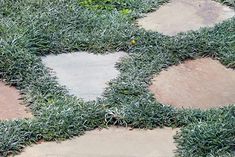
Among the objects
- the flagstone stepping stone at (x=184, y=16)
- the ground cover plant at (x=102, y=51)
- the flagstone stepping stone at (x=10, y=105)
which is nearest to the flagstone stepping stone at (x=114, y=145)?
the ground cover plant at (x=102, y=51)

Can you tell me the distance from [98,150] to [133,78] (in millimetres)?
883

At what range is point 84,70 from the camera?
457 cm

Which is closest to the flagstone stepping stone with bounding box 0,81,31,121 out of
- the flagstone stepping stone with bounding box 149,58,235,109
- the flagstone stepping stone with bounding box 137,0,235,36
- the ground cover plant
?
the ground cover plant

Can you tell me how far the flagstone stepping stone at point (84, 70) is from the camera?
14.2 ft

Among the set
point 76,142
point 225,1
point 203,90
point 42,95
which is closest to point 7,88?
point 42,95

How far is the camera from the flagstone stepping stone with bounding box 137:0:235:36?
532cm

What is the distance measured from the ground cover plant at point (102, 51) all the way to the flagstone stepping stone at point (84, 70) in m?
0.07

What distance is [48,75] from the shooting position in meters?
4.43

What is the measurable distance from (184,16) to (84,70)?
1.36 m

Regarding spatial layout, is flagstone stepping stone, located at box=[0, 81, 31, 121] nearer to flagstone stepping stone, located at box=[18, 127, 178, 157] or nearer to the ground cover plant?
the ground cover plant

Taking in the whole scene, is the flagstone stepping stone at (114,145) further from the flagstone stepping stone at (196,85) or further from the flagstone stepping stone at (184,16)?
the flagstone stepping stone at (184,16)

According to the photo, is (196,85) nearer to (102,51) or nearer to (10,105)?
(102,51)

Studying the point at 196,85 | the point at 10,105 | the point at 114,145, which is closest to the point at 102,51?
the point at 196,85

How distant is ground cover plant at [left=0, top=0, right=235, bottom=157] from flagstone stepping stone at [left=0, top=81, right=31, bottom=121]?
0.19 ft
